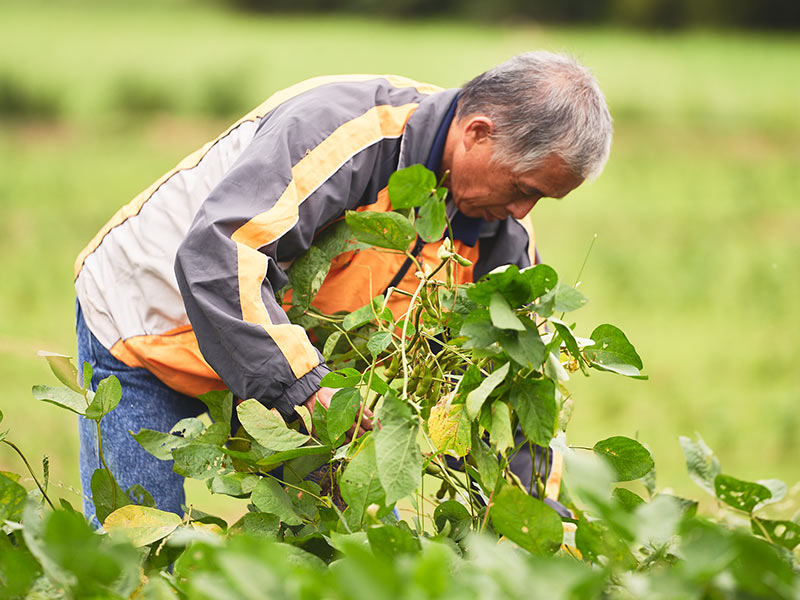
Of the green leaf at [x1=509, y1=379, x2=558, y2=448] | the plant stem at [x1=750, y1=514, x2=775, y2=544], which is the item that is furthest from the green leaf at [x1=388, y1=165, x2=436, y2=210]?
the plant stem at [x1=750, y1=514, x2=775, y2=544]

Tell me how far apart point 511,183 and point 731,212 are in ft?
25.4

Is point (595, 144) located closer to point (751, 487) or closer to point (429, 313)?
point (429, 313)

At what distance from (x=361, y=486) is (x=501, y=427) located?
16 centimetres

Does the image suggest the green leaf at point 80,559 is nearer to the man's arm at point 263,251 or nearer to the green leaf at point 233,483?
the green leaf at point 233,483

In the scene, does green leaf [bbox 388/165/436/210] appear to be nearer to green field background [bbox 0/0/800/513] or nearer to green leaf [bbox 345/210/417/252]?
green leaf [bbox 345/210/417/252]

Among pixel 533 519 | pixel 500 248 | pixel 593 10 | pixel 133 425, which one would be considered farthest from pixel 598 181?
pixel 593 10

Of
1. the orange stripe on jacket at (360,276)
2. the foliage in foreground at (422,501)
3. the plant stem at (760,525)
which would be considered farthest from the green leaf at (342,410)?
the orange stripe on jacket at (360,276)

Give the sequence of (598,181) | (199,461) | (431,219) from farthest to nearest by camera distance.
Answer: (598,181)
(431,219)
(199,461)

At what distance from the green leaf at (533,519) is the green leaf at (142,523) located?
373mm

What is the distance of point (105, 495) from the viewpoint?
99 centimetres

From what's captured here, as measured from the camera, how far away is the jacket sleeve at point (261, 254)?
3.97 ft

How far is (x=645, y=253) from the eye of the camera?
24.1ft

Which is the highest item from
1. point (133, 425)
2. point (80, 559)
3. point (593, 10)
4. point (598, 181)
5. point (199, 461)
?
Answer: point (80, 559)

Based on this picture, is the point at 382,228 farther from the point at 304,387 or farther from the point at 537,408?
the point at 537,408
